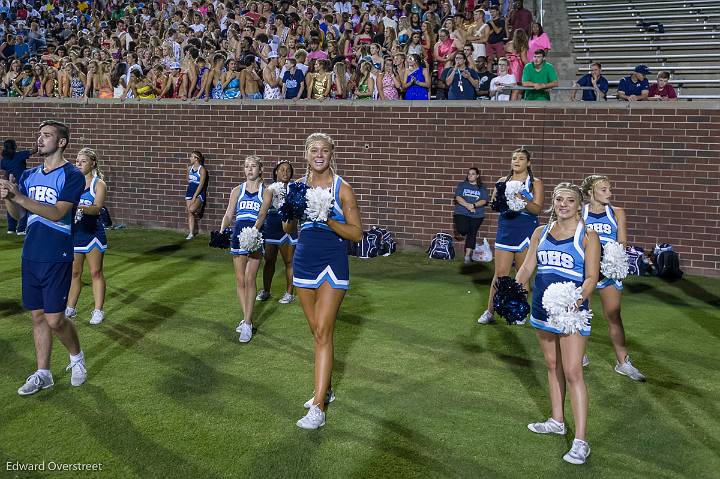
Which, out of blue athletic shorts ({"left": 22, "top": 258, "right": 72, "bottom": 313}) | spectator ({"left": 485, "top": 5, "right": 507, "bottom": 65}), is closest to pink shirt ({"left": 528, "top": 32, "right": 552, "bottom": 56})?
spectator ({"left": 485, "top": 5, "right": 507, "bottom": 65})

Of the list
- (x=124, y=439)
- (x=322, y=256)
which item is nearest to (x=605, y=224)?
(x=322, y=256)

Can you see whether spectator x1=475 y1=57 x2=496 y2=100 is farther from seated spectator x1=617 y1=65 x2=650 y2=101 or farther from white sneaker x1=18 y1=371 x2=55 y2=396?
white sneaker x1=18 y1=371 x2=55 y2=396

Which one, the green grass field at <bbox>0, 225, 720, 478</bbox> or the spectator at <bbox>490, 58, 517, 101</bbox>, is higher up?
the spectator at <bbox>490, 58, 517, 101</bbox>

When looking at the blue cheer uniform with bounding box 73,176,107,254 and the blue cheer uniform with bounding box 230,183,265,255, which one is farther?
the blue cheer uniform with bounding box 230,183,265,255

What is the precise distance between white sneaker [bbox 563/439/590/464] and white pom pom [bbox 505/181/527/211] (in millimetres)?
3258

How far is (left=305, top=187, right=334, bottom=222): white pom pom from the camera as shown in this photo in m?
5.46

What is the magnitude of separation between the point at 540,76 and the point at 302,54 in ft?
16.8

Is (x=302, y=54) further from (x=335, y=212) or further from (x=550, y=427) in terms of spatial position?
(x=550, y=427)

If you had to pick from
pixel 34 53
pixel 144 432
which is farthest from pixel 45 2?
pixel 144 432

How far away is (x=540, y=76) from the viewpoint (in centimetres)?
1368

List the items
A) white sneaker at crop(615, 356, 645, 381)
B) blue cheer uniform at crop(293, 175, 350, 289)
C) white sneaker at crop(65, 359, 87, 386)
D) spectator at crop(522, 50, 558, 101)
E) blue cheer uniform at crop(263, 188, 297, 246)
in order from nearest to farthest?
1. blue cheer uniform at crop(293, 175, 350, 289)
2. white sneaker at crop(65, 359, 87, 386)
3. white sneaker at crop(615, 356, 645, 381)
4. blue cheer uniform at crop(263, 188, 297, 246)
5. spectator at crop(522, 50, 558, 101)

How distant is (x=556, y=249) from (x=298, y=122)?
1076 centimetres

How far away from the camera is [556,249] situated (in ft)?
17.7

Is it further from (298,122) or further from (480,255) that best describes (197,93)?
(480,255)
